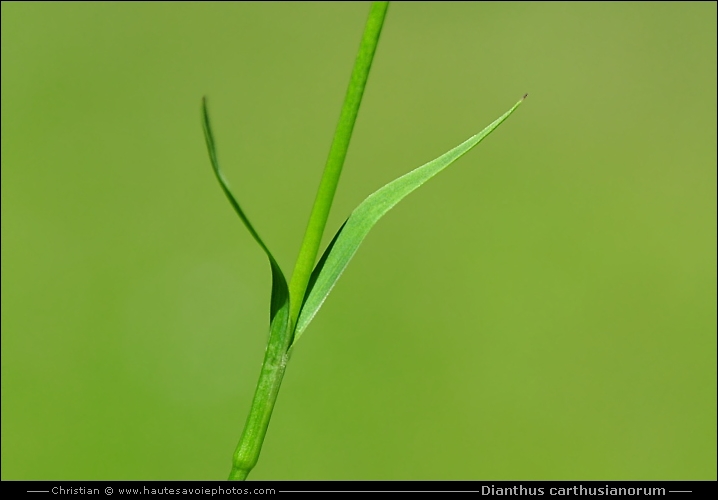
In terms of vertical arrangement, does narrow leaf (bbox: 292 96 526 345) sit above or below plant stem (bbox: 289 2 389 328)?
below

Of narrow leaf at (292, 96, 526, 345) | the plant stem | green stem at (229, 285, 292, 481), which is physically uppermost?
the plant stem

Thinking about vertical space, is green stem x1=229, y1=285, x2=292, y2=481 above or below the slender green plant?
below

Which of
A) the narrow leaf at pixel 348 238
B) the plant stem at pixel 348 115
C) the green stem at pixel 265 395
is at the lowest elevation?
the green stem at pixel 265 395

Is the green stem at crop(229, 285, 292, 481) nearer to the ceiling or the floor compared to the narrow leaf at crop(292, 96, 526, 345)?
nearer to the floor
